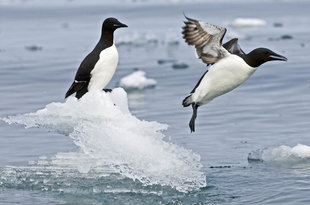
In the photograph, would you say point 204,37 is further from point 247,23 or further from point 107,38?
point 247,23

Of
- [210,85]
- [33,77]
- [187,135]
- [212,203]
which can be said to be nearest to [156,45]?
[33,77]

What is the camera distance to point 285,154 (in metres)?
7.74

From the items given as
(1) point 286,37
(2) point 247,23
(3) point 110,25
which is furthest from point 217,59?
(2) point 247,23

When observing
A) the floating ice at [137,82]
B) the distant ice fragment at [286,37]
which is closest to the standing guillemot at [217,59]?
the floating ice at [137,82]

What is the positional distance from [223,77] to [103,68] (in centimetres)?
141

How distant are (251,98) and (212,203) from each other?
5077 mm

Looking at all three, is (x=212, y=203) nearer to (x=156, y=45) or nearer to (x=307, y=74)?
(x=307, y=74)

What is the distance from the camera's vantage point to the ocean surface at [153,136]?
696cm

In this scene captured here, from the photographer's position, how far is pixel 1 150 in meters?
8.48

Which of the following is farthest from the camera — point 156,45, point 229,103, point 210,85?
point 156,45

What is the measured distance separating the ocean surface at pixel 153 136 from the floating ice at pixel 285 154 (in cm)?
1

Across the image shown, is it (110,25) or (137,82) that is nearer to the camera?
(110,25)

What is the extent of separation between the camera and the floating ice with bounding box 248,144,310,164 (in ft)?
25.3

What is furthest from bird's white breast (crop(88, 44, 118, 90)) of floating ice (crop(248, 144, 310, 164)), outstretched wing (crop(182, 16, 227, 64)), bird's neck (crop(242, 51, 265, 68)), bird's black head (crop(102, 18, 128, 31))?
floating ice (crop(248, 144, 310, 164))
